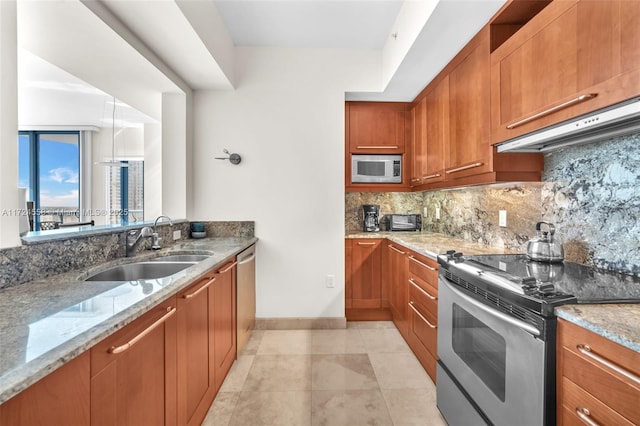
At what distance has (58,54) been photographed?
2055 mm

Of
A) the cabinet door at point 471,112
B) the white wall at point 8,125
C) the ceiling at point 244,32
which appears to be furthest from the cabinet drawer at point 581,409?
the white wall at point 8,125

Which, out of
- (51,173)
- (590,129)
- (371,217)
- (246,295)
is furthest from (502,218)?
(51,173)

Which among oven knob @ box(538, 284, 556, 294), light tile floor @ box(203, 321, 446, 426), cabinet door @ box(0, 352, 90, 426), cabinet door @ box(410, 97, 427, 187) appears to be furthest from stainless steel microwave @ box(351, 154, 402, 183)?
cabinet door @ box(0, 352, 90, 426)

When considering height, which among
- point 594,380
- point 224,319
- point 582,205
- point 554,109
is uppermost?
point 554,109

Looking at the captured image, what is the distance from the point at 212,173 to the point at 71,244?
1.58m

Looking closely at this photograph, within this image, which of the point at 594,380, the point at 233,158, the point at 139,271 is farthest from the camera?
the point at 233,158

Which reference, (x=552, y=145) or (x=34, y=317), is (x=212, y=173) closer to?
(x=34, y=317)

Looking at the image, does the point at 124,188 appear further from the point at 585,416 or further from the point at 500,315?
the point at 585,416

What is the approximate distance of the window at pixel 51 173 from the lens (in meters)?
4.62

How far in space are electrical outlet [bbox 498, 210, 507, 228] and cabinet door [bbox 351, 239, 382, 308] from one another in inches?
44.9

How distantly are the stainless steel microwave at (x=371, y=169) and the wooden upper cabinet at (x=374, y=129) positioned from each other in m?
0.08

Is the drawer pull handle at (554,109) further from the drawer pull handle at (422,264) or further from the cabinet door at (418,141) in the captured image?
the cabinet door at (418,141)

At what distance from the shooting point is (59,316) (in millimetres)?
867

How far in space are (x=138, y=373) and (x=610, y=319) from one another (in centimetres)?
151
